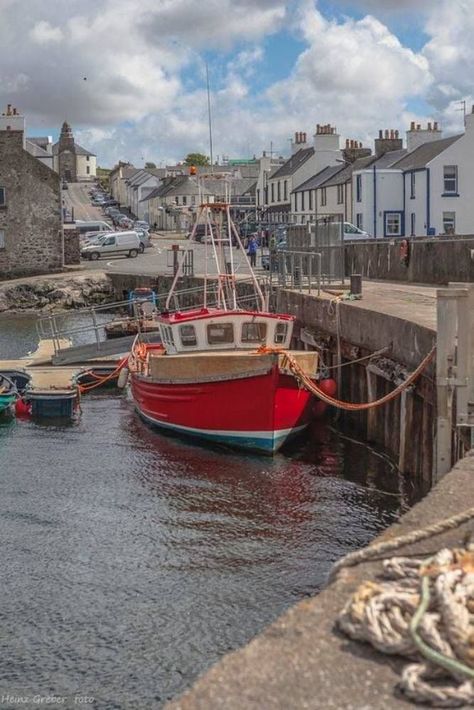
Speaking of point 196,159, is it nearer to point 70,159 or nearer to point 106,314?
point 70,159

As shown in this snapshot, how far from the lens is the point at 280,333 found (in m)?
17.2

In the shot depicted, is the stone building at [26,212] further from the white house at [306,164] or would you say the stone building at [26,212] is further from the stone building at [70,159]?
the stone building at [70,159]

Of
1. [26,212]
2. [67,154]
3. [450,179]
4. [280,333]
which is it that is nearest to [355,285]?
[280,333]

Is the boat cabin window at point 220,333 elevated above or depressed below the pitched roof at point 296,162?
below

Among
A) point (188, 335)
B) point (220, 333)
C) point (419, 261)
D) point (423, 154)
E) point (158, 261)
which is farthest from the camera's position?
point (158, 261)

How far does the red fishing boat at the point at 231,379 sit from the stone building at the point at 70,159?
13258cm

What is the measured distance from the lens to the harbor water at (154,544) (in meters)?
8.32

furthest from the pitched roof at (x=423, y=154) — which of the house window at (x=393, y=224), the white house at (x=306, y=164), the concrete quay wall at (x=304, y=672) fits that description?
the concrete quay wall at (x=304, y=672)

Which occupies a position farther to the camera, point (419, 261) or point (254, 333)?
point (419, 261)

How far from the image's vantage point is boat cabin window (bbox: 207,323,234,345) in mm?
16969

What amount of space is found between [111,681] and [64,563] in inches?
120

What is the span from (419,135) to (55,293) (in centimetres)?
1985

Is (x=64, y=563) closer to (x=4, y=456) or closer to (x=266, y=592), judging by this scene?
(x=266, y=592)

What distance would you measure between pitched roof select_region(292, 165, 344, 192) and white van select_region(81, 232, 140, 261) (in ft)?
35.5
